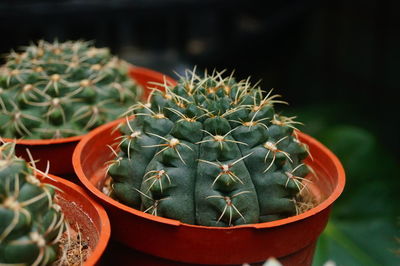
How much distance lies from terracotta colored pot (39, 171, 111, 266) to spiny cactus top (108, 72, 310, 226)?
0.28 feet

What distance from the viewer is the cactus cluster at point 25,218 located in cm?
86

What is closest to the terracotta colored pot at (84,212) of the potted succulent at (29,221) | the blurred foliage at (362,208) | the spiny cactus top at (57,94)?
the potted succulent at (29,221)

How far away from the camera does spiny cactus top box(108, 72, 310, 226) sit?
1062mm

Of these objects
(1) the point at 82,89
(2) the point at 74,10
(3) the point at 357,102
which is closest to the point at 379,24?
(3) the point at 357,102

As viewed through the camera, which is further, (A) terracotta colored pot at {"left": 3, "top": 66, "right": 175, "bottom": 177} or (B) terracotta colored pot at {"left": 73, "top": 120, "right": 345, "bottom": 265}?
(A) terracotta colored pot at {"left": 3, "top": 66, "right": 175, "bottom": 177}

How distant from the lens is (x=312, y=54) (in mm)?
3488

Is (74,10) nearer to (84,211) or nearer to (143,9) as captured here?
(143,9)

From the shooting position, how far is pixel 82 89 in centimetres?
143

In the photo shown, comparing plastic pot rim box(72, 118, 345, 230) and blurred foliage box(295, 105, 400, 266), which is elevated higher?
plastic pot rim box(72, 118, 345, 230)

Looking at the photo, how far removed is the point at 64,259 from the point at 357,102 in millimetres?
2344

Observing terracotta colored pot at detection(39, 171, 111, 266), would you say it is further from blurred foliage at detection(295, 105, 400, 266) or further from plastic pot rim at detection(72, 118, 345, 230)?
blurred foliage at detection(295, 105, 400, 266)

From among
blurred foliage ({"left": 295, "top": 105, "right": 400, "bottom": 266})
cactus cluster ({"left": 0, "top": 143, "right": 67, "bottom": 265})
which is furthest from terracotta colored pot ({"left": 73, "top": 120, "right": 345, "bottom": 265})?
blurred foliage ({"left": 295, "top": 105, "right": 400, "bottom": 266})

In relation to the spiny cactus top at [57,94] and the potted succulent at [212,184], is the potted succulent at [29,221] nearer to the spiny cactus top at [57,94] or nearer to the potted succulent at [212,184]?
the potted succulent at [212,184]

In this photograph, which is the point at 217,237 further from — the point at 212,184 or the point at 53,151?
the point at 53,151
